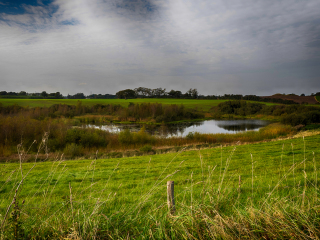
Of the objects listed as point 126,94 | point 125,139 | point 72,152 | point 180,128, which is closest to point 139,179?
point 72,152

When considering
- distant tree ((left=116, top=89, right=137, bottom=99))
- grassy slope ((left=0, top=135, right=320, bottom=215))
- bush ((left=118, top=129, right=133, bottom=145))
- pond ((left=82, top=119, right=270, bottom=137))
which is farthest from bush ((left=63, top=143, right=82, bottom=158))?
distant tree ((left=116, top=89, right=137, bottom=99))

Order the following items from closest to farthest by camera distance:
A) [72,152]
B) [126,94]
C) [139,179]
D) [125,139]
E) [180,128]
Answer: [139,179] → [72,152] → [125,139] → [180,128] → [126,94]

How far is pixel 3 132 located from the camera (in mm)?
20859

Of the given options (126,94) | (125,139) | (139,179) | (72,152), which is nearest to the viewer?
(139,179)

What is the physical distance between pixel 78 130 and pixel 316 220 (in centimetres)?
2517

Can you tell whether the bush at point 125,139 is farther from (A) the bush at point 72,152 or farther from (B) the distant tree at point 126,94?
(B) the distant tree at point 126,94

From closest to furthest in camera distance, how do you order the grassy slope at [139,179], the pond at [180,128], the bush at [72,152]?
1. the grassy slope at [139,179]
2. the bush at [72,152]
3. the pond at [180,128]

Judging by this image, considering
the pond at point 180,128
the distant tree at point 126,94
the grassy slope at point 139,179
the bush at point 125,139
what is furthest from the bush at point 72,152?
the distant tree at point 126,94

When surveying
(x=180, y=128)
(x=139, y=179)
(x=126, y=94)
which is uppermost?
(x=126, y=94)

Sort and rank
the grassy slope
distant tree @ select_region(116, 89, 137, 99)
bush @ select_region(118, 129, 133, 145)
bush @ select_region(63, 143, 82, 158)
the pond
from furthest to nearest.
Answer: distant tree @ select_region(116, 89, 137, 99) < the pond < bush @ select_region(118, 129, 133, 145) < bush @ select_region(63, 143, 82, 158) < the grassy slope

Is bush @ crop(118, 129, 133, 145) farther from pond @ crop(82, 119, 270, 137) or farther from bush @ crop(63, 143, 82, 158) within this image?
pond @ crop(82, 119, 270, 137)

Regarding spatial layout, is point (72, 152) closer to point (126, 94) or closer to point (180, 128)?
point (180, 128)

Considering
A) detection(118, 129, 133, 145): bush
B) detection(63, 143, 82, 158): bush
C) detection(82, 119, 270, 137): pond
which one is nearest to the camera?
detection(63, 143, 82, 158): bush

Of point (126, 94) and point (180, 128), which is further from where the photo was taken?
point (126, 94)
